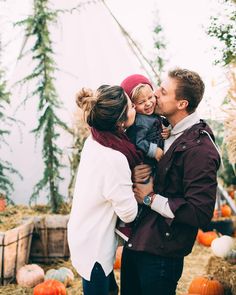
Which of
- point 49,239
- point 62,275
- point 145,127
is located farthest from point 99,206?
point 49,239

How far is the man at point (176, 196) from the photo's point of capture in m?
2.31

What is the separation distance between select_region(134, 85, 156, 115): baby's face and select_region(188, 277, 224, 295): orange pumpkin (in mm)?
1851

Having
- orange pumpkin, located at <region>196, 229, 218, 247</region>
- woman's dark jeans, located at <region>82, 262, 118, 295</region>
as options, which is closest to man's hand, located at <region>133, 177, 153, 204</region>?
woman's dark jeans, located at <region>82, 262, 118, 295</region>

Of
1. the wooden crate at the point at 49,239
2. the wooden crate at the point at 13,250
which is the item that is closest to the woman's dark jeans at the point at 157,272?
the wooden crate at the point at 13,250

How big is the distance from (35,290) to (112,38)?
4.72 m

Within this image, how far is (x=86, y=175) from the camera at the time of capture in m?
2.42

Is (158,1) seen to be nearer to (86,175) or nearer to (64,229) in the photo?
(64,229)

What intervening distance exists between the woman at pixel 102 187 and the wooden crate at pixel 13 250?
88.6 inches

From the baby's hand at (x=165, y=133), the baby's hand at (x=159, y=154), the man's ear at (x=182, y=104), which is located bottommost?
the baby's hand at (x=159, y=154)

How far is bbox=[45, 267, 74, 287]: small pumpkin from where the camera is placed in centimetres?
464

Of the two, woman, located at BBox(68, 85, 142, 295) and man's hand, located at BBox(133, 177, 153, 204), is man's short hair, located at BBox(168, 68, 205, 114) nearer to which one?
woman, located at BBox(68, 85, 142, 295)

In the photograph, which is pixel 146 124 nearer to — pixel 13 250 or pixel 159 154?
pixel 159 154

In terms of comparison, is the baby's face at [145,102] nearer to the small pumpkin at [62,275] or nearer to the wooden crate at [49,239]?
the small pumpkin at [62,275]

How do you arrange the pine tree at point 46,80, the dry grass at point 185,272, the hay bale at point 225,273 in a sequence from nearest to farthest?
the hay bale at point 225,273
the dry grass at point 185,272
the pine tree at point 46,80
